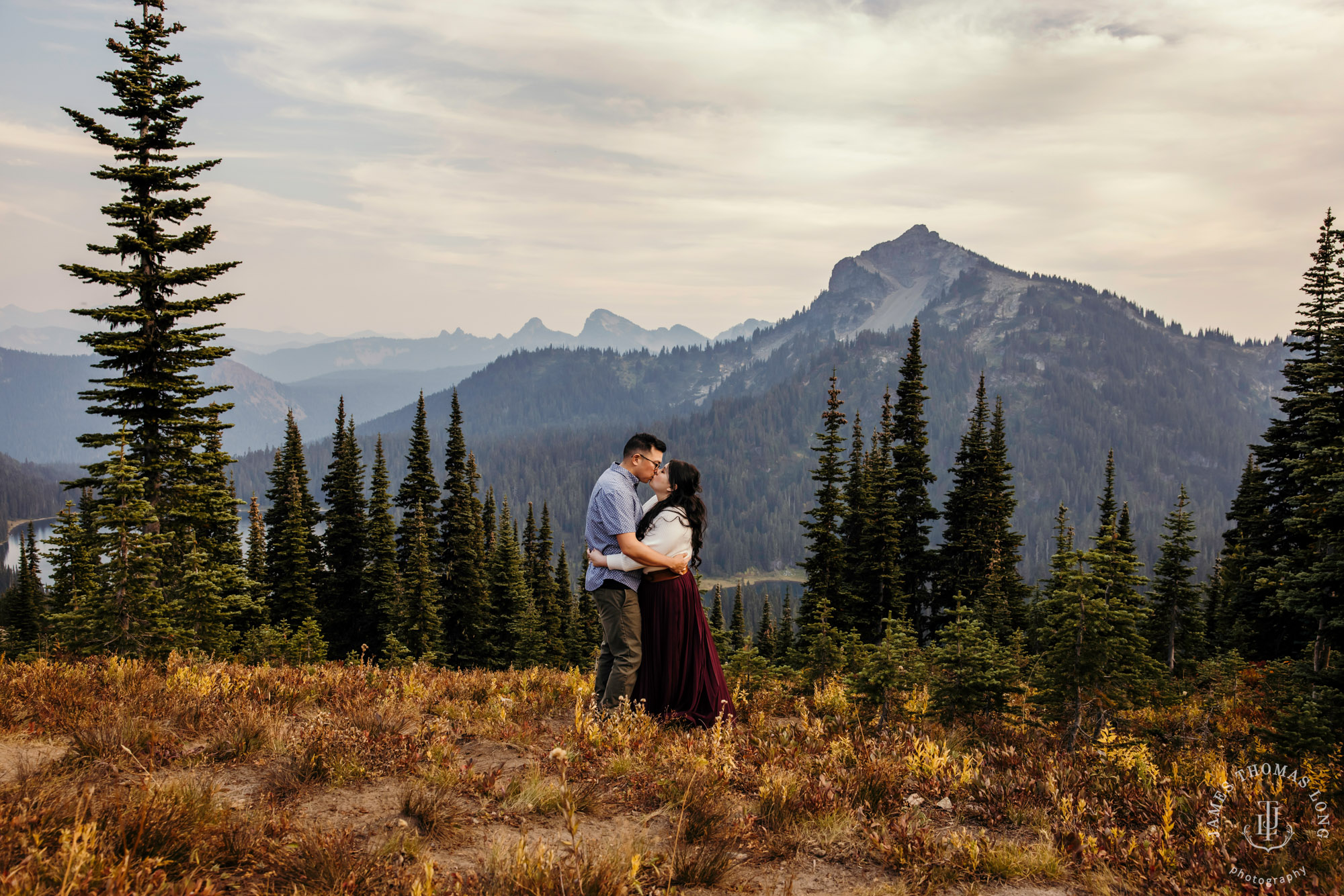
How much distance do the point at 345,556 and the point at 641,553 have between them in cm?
4565

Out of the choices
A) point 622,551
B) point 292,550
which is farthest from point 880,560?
point 292,550

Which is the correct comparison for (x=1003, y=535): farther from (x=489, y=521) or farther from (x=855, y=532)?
(x=489, y=521)

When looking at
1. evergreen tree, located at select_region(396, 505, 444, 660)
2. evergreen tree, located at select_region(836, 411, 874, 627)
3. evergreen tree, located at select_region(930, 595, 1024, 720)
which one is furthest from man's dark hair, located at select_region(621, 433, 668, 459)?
evergreen tree, located at select_region(396, 505, 444, 660)

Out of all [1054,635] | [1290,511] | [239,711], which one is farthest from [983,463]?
[239,711]

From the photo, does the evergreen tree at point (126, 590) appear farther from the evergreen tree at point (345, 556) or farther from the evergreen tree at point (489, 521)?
the evergreen tree at point (489, 521)

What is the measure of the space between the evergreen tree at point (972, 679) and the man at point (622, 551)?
17.1ft

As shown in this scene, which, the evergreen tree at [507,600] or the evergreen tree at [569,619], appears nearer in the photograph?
the evergreen tree at [507,600]

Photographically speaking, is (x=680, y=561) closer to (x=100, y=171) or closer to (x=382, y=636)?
(x=100, y=171)

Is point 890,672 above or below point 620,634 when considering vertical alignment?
below

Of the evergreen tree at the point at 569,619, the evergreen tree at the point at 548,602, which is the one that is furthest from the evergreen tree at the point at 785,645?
the evergreen tree at the point at 548,602

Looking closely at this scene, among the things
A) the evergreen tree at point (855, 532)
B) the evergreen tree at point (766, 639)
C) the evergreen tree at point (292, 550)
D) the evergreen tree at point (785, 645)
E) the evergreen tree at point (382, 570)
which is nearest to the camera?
the evergreen tree at point (785, 645)

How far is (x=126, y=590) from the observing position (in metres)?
12.4

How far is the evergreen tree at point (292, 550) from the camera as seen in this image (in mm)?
41656

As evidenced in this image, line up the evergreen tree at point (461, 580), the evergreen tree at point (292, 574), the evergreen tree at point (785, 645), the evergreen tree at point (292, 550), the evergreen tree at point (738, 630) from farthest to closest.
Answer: the evergreen tree at point (461, 580), the evergreen tree at point (292, 550), the evergreen tree at point (292, 574), the evergreen tree at point (785, 645), the evergreen tree at point (738, 630)
